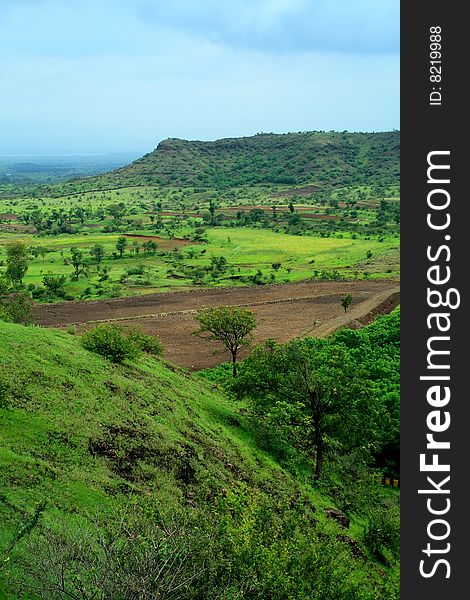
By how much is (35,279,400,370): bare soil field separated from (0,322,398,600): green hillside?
20.9 metres

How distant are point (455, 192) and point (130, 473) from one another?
58.1 feet

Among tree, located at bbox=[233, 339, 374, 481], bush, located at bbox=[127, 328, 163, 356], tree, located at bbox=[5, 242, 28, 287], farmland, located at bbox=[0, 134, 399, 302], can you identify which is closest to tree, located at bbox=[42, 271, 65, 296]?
farmland, located at bbox=[0, 134, 399, 302]

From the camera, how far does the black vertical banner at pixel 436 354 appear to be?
9891mm

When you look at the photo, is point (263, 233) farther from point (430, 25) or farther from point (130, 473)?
point (430, 25)

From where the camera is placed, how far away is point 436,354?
1000 centimetres

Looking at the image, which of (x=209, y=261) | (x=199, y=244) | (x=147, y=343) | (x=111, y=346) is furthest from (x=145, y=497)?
(x=199, y=244)

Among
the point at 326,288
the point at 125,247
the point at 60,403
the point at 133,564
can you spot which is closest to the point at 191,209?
the point at 125,247

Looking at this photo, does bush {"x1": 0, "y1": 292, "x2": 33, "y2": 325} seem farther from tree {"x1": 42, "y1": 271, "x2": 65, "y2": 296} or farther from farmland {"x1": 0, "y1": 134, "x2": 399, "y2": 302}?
tree {"x1": 42, "y1": 271, "x2": 65, "y2": 296}

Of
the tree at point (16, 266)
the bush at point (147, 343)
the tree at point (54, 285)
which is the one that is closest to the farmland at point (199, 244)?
the tree at point (54, 285)

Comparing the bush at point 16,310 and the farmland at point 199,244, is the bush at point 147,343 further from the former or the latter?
the farmland at point 199,244

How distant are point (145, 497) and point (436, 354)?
14.8 metres

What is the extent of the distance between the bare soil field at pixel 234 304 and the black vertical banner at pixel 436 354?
4335 cm

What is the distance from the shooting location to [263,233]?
144375mm

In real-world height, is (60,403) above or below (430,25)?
below
